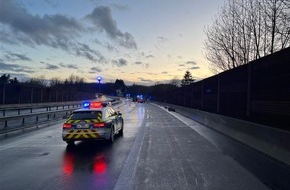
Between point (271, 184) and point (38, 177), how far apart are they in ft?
17.0

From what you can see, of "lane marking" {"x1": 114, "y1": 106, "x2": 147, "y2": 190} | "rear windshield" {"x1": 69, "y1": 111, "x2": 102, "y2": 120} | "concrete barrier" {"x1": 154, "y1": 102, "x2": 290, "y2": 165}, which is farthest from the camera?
"rear windshield" {"x1": 69, "y1": 111, "x2": 102, "y2": 120}

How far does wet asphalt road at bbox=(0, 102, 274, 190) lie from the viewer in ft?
26.5

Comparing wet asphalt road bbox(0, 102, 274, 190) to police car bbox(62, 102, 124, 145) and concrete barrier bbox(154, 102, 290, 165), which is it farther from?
concrete barrier bbox(154, 102, 290, 165)

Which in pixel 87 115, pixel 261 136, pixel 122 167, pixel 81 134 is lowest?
pixel 122 167

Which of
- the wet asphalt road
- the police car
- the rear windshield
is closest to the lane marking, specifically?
the wet asphalt road

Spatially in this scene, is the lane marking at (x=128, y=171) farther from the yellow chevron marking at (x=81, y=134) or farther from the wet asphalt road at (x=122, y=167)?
the yellow chevron marking at (x=81, y=134)

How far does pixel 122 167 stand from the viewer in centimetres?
1009

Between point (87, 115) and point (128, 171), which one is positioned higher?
point (87, 115)

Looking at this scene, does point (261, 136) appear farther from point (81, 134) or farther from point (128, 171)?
point (81, 134)

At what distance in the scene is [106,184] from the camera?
804 cm

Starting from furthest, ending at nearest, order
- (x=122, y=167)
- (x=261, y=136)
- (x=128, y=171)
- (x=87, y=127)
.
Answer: (x=87, y=127) → (x=261, y=136) → (x=122, y=167) → (x=128, y=171)

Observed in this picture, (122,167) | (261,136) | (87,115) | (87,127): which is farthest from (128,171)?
(87,115)

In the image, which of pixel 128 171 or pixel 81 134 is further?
pixel 81 134

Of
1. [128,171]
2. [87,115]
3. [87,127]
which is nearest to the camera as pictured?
[128,171]
